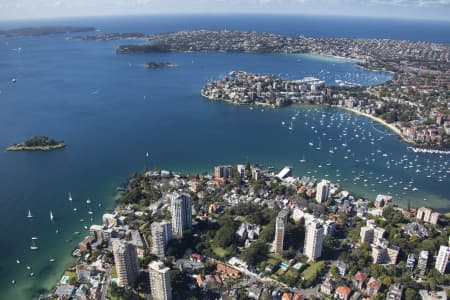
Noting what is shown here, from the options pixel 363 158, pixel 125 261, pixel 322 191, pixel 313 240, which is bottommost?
pixel 125 261

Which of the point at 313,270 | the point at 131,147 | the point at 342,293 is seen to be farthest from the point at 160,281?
the point at 131,147

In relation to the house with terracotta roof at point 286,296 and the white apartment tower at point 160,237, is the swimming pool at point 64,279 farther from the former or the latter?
the house with terracotta roof at point 286,296

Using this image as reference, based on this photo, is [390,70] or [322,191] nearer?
[322,191]

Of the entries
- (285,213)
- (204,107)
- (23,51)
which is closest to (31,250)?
(285,213)

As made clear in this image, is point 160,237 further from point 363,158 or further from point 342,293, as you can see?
point 363,158

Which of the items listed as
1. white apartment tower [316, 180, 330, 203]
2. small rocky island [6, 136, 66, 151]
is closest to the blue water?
small rocky island [6, 136, 66, 151]

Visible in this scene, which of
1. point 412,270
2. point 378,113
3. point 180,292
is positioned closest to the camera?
point 180,292

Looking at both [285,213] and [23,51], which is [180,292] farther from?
[23,51]
